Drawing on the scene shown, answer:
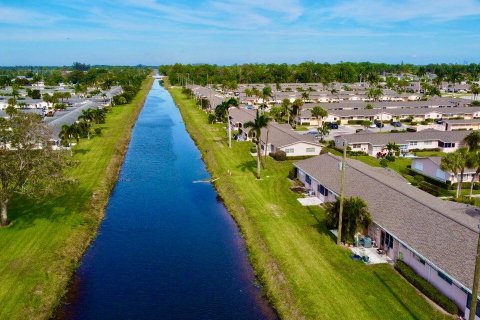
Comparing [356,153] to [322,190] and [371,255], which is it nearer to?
[322,190]

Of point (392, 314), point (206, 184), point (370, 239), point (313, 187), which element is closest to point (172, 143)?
point (206, 184)

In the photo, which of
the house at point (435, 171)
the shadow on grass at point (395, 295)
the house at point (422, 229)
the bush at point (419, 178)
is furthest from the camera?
the bush at point (419, 178)

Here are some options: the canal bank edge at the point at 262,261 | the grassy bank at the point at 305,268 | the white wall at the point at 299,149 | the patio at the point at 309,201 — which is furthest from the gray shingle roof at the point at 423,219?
the white wall at the point at 299,149

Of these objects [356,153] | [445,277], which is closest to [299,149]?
[356,153]

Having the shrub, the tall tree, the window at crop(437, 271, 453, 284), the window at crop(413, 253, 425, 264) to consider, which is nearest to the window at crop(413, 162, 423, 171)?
the shrub

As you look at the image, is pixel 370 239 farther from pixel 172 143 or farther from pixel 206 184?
pixel 172 143

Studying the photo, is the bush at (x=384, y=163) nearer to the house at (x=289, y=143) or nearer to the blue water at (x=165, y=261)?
the house at (x=289, y=143)

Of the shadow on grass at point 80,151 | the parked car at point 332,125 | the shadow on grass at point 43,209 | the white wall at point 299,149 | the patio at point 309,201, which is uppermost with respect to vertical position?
the parked car at point 332,125
